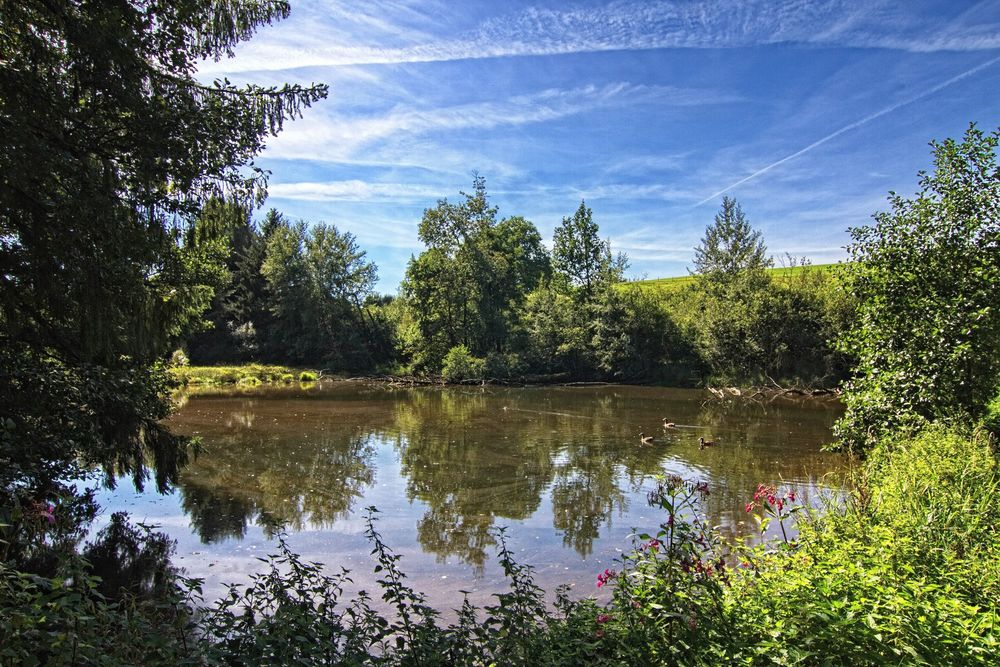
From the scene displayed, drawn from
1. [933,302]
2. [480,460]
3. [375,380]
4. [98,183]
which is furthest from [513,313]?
[98,183]

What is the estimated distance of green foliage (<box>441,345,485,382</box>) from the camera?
38094 millimetres

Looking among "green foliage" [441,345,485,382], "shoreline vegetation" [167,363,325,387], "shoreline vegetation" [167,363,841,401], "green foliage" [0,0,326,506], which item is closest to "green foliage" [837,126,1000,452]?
"green foliage" [0,0,326,506]

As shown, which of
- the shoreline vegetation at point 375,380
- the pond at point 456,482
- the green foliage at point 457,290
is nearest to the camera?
the pond at point 456,482

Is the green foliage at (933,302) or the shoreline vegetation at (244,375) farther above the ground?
the green foliage at (933,302)

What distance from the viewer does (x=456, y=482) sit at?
12.6 metres

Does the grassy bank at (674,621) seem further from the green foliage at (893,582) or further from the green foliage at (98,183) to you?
the green foliage at (98,183)

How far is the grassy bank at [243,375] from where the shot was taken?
35.6 m

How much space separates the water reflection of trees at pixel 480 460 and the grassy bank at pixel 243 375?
10412 mm

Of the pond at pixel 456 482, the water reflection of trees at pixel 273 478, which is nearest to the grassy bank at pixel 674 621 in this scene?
the pond at pixel 456 482

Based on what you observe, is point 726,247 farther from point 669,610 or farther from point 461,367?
point 669,610

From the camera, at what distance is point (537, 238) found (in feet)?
191

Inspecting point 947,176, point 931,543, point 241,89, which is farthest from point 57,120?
point 947,176

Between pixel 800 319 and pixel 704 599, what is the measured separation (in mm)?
34899

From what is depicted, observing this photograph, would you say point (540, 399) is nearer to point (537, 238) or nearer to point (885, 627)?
point (885, 627)
